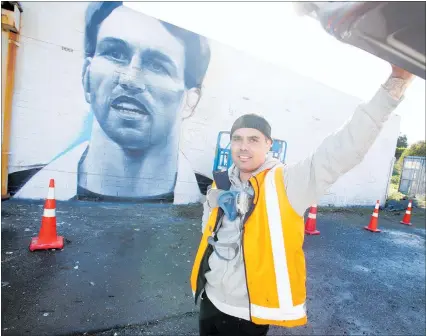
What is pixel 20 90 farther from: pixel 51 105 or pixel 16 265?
pixel 16 265

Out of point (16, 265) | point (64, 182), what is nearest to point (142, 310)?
point (16, 265)

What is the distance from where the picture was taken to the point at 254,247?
133 centimetres

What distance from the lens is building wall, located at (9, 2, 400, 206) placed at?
5.42 metres

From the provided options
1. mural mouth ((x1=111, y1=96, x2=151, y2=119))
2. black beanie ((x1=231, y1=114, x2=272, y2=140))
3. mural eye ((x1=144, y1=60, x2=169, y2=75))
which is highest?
mural eye ((x1=144, y1=60, x2=169, y2=75))

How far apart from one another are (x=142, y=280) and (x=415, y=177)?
19.0 m

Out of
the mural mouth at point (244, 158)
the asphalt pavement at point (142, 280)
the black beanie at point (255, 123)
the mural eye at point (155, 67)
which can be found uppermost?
the mural eye at point (155, 67)

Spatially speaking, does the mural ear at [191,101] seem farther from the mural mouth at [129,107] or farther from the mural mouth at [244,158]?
the mural mouth at [244,158]

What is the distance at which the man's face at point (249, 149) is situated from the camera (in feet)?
5.03

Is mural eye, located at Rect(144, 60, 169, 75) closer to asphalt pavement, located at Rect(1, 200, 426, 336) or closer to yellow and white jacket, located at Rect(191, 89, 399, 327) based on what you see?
asphalt pavement, located at Rect(1, 200, 426, 336)

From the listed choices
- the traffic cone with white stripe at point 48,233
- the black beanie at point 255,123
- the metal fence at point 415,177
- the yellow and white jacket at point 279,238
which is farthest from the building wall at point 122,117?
the metal fence at point 415,177

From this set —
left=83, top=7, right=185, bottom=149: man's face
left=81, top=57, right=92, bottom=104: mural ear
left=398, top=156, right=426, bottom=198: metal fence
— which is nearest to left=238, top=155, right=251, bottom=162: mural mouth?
left=83, top=7, right=185, bottom=149: man's face

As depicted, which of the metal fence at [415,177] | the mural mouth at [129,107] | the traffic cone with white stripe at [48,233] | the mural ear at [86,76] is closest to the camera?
the traffic cone with white stripe at [48,233]

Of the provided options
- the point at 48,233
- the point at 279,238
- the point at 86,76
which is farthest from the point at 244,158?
the point at 86,76

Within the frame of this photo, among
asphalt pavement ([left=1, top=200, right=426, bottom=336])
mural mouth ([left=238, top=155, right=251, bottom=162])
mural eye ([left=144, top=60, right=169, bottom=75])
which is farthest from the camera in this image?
mural eye ([left=144, top=60, right=169, bottom=75])
